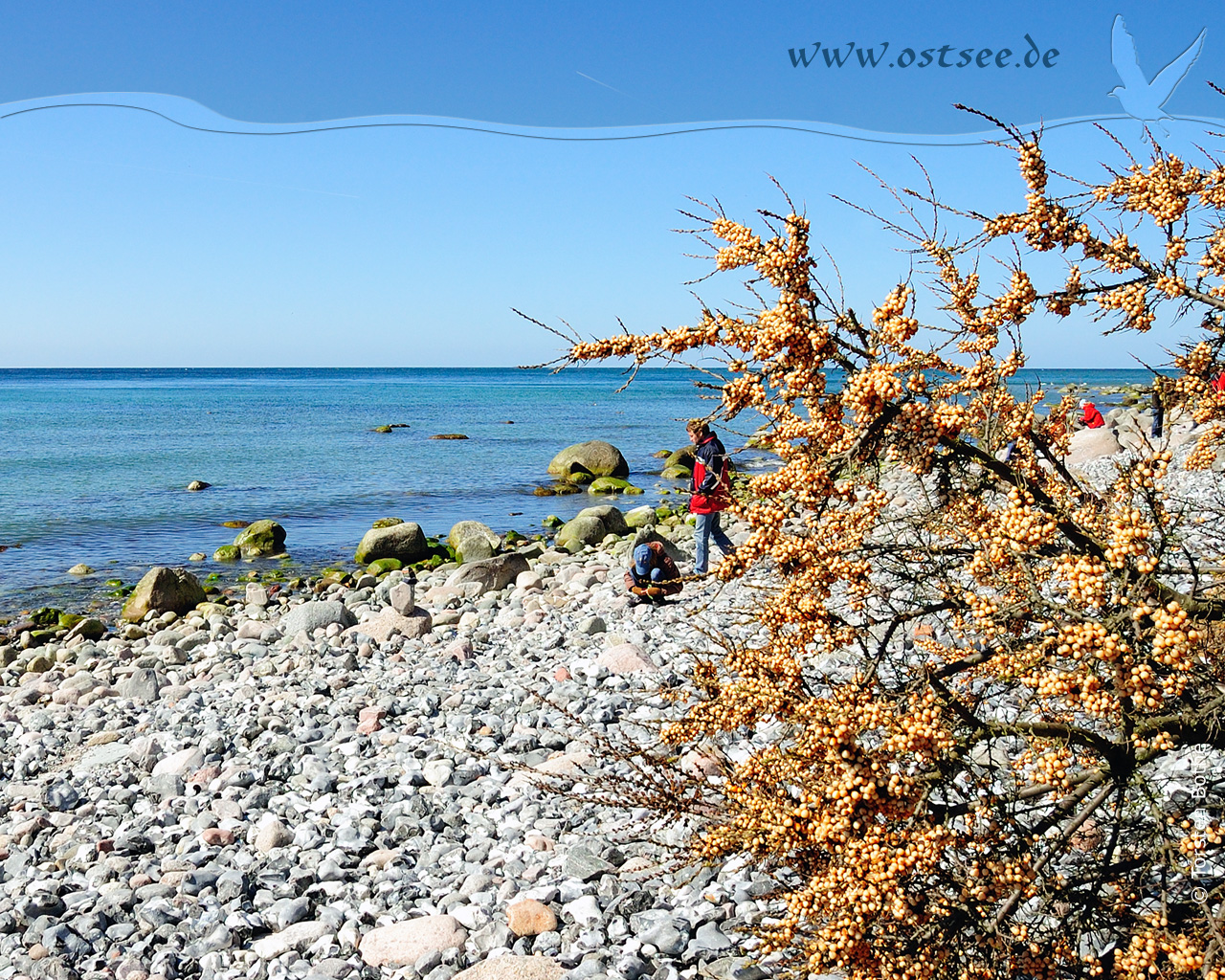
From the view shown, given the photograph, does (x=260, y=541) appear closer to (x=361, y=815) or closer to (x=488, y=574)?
(x=488, y=574)

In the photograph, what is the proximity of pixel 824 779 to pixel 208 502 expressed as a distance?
28.6m

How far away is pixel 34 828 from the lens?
24.2 feet

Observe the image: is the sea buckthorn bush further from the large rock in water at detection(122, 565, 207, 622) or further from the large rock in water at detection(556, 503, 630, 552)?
the large rock in water at detection(556, 503, 630, 552)

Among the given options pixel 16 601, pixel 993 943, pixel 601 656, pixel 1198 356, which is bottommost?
pixel 16 601

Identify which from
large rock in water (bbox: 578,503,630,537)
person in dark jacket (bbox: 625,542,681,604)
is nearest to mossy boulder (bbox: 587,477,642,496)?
large rock in water (bbox: 578,503,630,537)

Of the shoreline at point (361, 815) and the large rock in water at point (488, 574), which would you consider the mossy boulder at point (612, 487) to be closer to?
the large rock in water at point (488, 574)

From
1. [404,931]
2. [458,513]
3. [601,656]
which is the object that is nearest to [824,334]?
[404,931]

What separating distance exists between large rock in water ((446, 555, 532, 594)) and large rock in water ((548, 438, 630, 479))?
17903mm

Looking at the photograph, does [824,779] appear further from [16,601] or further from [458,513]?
[458,513]

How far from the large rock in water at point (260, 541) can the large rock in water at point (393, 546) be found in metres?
2.88

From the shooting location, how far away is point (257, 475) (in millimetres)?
35281

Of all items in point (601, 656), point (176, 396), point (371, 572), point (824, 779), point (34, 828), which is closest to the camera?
point (824, 779)

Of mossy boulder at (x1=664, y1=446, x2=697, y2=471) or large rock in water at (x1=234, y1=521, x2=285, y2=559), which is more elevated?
mossy boulder at (x1=664, y1=446, x2=697, y2=471)

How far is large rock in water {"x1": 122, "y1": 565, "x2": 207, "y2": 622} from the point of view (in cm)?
1644
